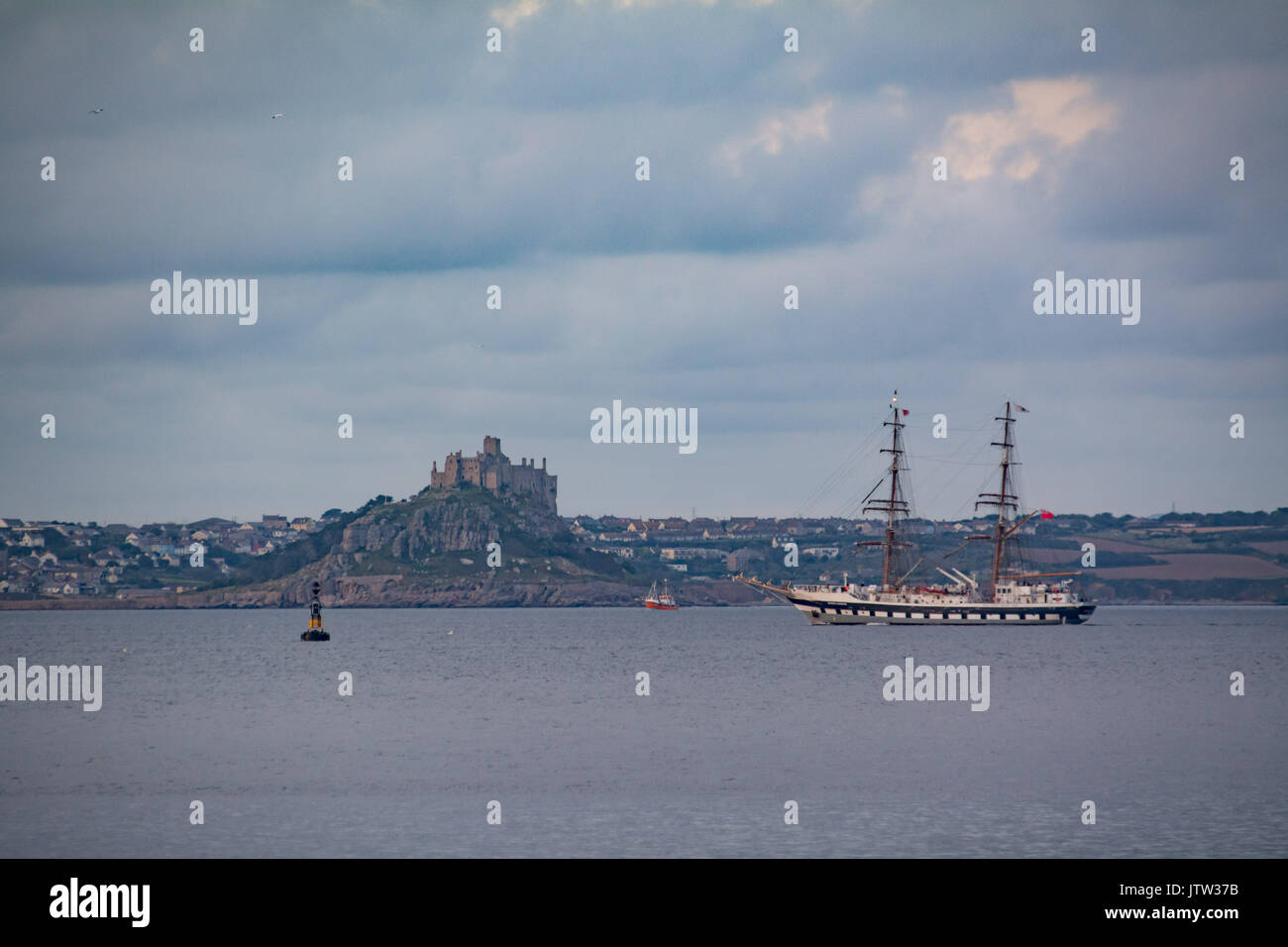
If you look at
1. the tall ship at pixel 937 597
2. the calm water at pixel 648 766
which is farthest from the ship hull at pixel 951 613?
the calm water at pixel 648 766

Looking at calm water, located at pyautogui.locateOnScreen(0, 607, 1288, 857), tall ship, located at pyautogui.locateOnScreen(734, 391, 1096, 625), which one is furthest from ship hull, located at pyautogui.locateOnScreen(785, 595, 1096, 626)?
calm water, located at pyautogui.locateOnScreen(0, 607, 1288, 857)

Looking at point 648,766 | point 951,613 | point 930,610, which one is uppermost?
point 648,766

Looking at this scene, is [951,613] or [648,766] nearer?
[648,766]

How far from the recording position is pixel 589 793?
43906 mm

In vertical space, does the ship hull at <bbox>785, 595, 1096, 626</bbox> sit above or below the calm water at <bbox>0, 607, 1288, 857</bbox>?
below

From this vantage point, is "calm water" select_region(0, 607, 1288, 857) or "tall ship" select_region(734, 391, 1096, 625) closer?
"calm water" select_region(0, 607, 1288, 857)

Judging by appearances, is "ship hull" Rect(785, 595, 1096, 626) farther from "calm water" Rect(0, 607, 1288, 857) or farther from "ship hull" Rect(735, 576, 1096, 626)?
"calm water" Rect(0, 607, 1288, 857)

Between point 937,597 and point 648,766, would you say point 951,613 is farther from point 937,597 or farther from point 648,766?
point 648,766

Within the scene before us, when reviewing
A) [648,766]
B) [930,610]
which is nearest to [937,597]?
[930,610]

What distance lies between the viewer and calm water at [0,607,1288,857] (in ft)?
118

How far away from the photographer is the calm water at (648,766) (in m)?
36.0

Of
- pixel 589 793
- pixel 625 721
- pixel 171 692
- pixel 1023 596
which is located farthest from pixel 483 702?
pixel 1023 596

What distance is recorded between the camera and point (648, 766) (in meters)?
50.7

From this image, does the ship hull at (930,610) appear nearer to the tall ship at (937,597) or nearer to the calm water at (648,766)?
the tall ship at (937,597)
